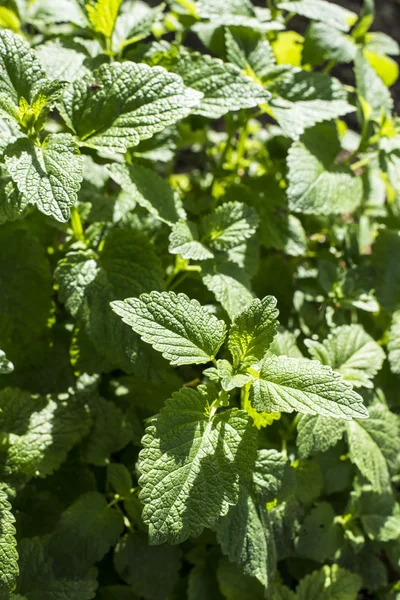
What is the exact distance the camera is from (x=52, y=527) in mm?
1469

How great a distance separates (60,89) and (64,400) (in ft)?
2.37

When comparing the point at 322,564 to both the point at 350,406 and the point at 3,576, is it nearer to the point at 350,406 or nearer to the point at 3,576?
the point at 350,406

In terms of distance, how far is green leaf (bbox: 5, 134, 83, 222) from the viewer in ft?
3.59

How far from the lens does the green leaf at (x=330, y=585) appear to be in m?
1.53

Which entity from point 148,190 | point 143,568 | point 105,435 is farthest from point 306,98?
point 143,568

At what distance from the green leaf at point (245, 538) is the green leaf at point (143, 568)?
29cm

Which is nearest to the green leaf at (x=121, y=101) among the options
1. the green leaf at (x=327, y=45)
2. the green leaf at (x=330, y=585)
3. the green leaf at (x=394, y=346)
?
the green leaf at (x=327, y=45)

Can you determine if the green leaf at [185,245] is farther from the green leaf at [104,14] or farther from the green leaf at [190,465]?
the green leaf at [104,14]

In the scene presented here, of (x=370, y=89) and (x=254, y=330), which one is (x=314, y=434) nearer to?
(x=254, y=330)

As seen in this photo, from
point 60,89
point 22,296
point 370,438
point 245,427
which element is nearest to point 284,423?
point 370,438

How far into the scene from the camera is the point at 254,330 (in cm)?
117

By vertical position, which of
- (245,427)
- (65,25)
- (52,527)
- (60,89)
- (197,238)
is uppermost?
(60,89)

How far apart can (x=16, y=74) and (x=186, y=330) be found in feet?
2.03

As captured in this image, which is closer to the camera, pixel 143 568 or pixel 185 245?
pixel 185 245
